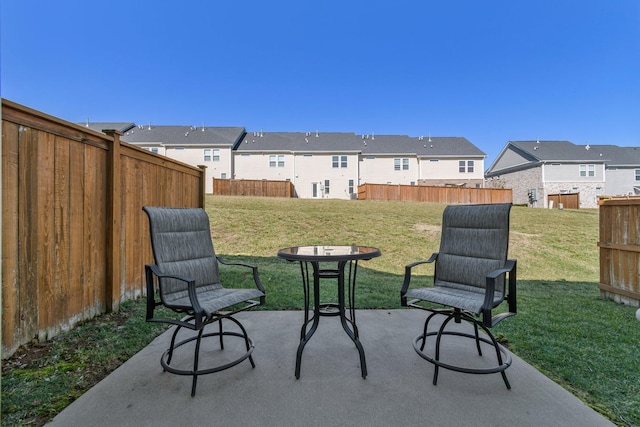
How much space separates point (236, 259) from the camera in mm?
6348

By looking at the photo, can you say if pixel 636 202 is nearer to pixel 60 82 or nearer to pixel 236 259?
pixel 236 259

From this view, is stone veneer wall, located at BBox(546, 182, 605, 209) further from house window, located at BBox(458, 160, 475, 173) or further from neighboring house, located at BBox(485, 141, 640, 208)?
house window, located at BBox(458, 160, 475, 173)

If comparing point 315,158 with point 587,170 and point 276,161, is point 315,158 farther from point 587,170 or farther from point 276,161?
point 587,170

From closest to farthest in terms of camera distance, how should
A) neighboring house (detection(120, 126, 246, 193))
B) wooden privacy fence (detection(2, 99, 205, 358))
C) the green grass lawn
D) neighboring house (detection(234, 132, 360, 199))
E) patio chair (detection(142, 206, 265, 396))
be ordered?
the green grass lawn, patio chair (detection(142, 206, 265, 396)), wooden privacy fence (detection(2, 99, 205, 358)), neighboring house (detection(120, 126, 246, 193)), neighboring house (detection(234, 132, 360, 199))

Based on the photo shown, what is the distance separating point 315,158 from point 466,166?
12443mm

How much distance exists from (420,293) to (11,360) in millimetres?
3208

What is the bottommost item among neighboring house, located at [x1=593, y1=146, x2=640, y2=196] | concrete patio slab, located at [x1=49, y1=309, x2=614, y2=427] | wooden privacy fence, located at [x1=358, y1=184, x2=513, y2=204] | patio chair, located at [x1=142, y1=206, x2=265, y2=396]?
concrete patio slab, located at [x1=49, y1=309, x2=614, y2=427]

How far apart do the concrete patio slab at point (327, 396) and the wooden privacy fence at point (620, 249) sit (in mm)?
2852

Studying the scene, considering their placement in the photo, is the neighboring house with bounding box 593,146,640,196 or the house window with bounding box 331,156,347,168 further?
the neighboring house with bounding box 593,146,640,196

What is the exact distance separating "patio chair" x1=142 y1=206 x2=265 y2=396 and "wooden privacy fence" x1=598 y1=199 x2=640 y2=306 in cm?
476

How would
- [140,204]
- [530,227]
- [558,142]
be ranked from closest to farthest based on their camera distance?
[140,204], [530,227], [558,142]

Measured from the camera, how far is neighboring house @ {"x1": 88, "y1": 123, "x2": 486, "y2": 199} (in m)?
22.6

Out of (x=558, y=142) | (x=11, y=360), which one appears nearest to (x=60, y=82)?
(x=11, y=360)

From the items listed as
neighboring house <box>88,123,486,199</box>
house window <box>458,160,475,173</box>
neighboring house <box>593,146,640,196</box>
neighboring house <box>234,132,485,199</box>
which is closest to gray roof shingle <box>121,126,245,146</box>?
neighboring house <box>88,123,486,199</box>
